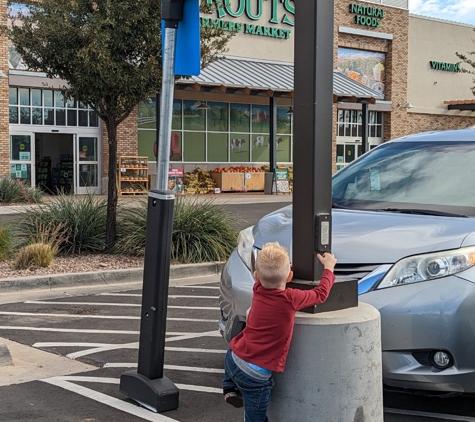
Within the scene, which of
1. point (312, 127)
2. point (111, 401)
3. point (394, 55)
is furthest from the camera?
point (394, 55)

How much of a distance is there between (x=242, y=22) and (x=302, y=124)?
98.9 feet

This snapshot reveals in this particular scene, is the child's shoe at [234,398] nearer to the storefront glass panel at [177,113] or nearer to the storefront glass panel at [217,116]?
the storefront glass panel at [177,113]

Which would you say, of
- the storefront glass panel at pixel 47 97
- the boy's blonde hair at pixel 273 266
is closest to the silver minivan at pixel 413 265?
the boy's blonde hair at pixel 273 266

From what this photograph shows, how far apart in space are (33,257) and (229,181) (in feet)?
71.7

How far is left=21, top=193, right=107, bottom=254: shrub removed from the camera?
11.5 m

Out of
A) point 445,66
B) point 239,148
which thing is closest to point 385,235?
point 239,148

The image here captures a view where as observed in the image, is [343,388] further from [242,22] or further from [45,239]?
[242,22]

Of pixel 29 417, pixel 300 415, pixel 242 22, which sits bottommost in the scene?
pixel 29 417

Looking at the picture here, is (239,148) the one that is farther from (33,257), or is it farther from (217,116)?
(33,257)

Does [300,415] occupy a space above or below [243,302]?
below

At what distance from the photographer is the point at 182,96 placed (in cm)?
3152

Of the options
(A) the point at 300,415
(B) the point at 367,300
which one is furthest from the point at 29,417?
(B) the point at 367,300

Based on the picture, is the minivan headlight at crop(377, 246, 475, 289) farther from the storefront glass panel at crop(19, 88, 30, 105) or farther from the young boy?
the storefront glass panel at crop(19, 88, 30, 105)

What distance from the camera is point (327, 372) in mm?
3656
